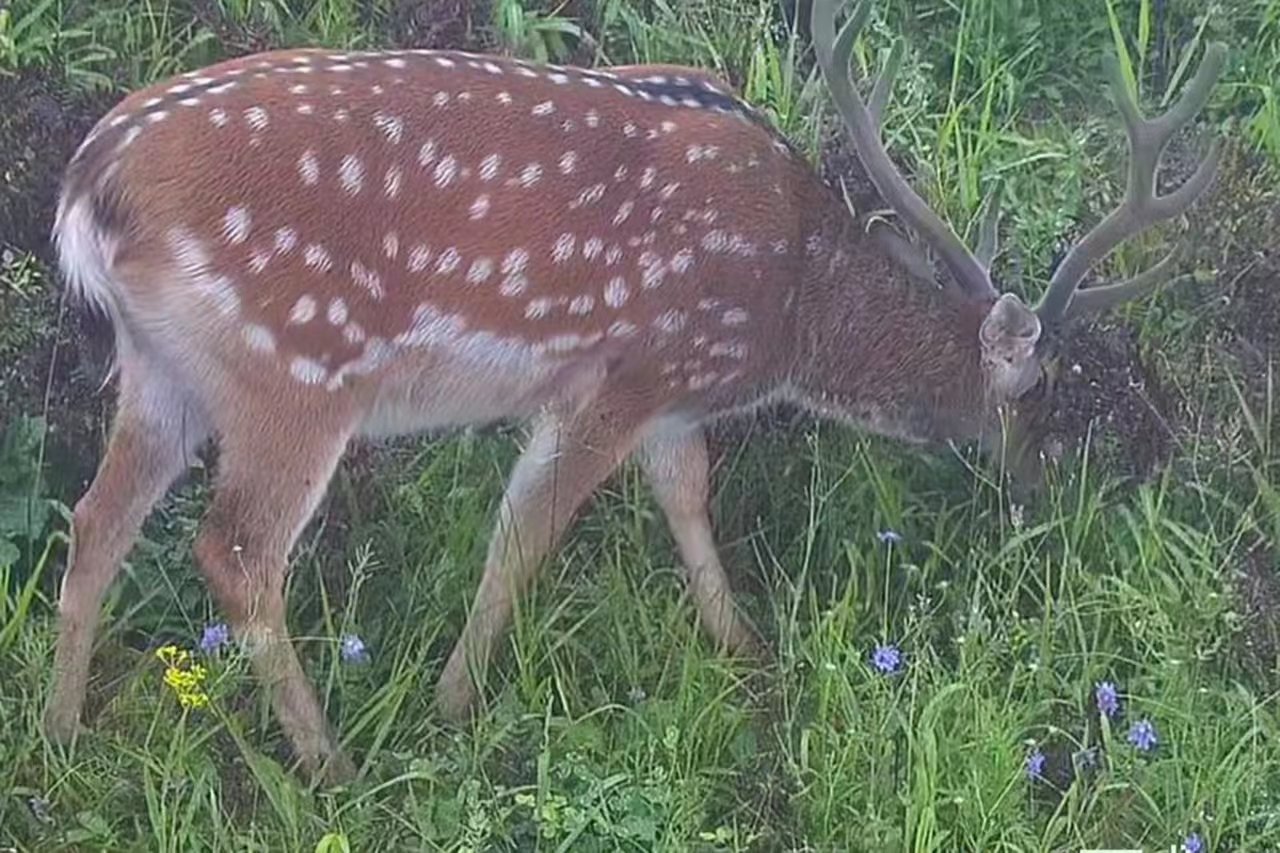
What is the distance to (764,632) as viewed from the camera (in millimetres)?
4758

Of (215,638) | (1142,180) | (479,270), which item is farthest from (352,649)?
(1142,180)

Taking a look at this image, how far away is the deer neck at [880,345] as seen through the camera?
15.9 ft

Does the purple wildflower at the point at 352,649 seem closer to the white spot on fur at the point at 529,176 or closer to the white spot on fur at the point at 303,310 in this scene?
the white spot on fur at the point at 303,310

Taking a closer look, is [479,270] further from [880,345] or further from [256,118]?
[880,345]

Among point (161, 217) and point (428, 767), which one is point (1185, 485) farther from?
point (161, 217)

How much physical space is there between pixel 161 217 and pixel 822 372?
1.42 m

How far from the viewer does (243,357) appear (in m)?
4.16

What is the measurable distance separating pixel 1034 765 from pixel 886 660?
31 cm

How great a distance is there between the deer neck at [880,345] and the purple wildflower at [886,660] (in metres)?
0.68

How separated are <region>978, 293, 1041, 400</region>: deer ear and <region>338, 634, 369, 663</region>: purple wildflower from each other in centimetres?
136

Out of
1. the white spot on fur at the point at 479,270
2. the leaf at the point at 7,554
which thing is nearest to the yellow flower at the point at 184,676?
the leaf at the point at 7,554

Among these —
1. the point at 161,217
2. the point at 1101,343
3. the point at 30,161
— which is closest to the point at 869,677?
the point at 1101,343

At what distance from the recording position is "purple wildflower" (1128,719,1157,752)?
4.29 meters

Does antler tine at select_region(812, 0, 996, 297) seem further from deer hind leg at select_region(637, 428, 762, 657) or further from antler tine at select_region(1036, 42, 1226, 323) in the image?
deer hind leg at select_region(637, 428, 762, 657)
